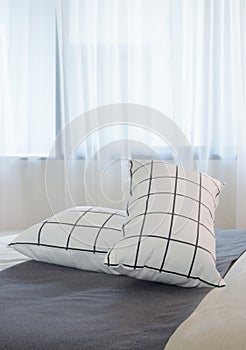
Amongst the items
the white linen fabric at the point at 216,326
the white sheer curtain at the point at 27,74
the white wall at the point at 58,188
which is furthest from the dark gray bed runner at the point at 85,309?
the white sheer curtain at the point at 27,74

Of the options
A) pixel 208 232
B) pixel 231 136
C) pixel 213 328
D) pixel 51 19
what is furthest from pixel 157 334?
pixel 51 19

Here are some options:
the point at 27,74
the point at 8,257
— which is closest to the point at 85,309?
the point at 8,257

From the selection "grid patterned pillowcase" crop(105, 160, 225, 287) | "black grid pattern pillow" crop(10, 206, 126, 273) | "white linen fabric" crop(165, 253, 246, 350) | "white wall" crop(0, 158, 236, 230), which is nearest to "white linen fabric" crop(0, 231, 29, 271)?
"black grid pattern pillow" crop(10, 206, 126, 273)

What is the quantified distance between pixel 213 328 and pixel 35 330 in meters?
0.34

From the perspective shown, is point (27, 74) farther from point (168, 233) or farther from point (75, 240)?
point (168, 233)

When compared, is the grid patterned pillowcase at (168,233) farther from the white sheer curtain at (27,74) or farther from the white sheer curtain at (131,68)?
the white sheer curtain at (27,74)

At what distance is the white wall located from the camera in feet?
9.72

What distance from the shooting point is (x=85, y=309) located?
3.91ft

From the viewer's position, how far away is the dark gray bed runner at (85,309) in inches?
40.1

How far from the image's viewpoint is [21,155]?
122 inches

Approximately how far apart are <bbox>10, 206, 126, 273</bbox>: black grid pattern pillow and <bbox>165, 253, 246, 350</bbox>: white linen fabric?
0.41 m

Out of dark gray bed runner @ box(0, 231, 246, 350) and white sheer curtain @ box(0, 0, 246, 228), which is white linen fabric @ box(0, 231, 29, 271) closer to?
dark gray bed runner @ box(0, 231, 246, 350)

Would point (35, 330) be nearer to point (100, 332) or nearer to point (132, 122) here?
point (100, 332)

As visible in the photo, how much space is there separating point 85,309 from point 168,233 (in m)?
0.30
